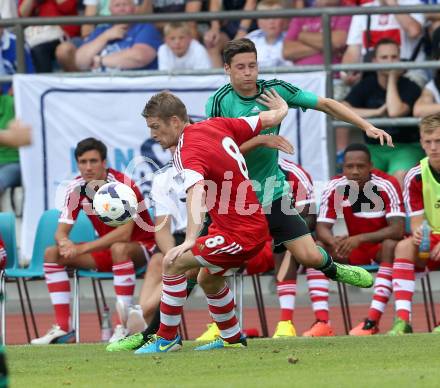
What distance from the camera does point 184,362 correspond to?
8.94 m

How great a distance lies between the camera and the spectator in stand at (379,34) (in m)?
14.5

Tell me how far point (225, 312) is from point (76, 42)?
7.02 m

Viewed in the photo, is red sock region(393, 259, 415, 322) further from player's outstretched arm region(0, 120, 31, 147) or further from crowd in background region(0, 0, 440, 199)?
player's outstretched arm region(0, 120, 31, 147)

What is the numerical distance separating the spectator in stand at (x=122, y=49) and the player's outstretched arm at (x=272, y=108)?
528 cm

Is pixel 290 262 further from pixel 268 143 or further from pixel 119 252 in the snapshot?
pixel 268 143

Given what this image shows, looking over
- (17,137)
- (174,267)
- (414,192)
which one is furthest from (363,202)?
(17,137)

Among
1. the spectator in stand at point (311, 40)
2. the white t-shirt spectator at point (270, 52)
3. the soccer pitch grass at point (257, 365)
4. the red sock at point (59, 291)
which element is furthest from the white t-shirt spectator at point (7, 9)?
the soccer pitch grass at point (257, 365)

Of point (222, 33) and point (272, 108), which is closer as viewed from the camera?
point (272, 108)

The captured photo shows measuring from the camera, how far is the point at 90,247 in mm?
12539

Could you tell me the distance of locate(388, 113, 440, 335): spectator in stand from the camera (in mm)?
11711

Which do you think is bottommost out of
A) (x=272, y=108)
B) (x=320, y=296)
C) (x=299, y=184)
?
(x=320, y=296)

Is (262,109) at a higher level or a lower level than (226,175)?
higher

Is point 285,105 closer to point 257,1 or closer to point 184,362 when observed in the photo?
point 184,362

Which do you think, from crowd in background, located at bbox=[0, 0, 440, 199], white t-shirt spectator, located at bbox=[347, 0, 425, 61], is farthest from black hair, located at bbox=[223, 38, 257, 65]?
white t-shirt spectator, located at bbox=[347, 0, 425, 61]
